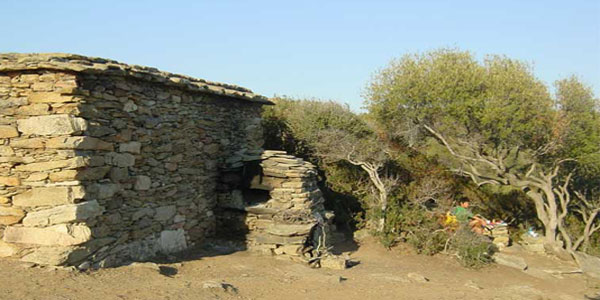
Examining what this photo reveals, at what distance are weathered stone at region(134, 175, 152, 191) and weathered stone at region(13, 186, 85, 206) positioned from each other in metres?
1.27

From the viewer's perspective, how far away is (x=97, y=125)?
718cm

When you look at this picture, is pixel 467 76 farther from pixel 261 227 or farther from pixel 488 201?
pixel 261 227

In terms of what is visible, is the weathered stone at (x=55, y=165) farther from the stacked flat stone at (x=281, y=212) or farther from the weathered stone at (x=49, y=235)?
the stacked flat stone at (x=281, y=212)

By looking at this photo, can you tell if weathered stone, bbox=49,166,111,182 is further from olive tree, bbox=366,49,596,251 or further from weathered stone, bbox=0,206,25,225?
olive tree, bbox=366,49,596,251

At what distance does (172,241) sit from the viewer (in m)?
8.94

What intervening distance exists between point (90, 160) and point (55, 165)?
0.48m

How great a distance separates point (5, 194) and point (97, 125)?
164 cm

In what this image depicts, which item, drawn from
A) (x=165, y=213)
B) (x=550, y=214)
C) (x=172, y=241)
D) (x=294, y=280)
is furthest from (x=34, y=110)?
(x=550, y=214)

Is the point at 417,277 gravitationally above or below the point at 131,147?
below

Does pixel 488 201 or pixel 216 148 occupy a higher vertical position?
pixel 216 148

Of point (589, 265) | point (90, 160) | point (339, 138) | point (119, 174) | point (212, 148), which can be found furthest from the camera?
point (339, 138)

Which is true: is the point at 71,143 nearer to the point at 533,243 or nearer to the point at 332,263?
the point at 332,263

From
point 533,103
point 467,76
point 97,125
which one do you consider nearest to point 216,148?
point 97,125

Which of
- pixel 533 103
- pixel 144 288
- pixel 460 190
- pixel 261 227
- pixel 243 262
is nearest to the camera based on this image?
pixel 144 288
